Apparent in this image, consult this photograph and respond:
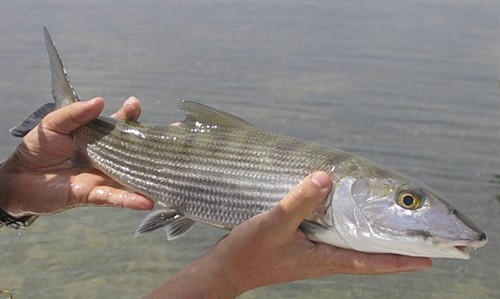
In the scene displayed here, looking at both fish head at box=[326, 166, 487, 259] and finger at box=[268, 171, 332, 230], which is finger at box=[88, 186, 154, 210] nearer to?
finger at box=[268, 171, 332, 230]

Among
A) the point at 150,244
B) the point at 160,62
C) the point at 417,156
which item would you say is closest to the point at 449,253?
the point at 150,244

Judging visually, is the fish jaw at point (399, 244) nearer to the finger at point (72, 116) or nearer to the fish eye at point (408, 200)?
the fish eye at point (408, 200)

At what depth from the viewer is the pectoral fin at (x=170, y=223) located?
417cm

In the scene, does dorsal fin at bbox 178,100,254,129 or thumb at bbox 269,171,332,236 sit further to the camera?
dorsal fin at bbox 178,100,254,129

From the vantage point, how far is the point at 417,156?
1055 centimetres

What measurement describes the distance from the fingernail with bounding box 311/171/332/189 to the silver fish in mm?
177

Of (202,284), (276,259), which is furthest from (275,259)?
(202,284)

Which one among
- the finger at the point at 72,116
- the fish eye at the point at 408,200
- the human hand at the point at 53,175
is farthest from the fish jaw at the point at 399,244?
the finger at the point at 72,116

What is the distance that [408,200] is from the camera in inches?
137

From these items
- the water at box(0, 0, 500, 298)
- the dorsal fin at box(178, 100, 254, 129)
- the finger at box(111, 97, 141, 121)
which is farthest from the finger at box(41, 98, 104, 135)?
the water at box(0, 0, 500, 298)

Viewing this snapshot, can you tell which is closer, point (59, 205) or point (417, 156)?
point (59, 205)

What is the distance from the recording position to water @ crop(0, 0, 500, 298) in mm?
7570

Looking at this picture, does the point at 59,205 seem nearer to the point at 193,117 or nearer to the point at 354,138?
the point at 193,117

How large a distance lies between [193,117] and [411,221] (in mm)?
1664
